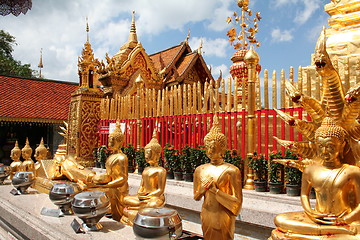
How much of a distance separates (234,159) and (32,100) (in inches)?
403

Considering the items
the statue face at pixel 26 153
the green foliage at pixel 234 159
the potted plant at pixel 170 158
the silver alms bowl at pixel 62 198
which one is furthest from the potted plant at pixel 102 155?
the silver alms bowl at pixel 62 198

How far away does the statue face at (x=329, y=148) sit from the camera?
2.29 m

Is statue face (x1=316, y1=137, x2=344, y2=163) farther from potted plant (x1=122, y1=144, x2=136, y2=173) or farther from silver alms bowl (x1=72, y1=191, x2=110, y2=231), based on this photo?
potted plant (x1=122, y1=144, x2=136, y2=173)

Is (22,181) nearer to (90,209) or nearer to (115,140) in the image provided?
(115,140)

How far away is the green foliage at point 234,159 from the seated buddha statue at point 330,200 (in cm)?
317

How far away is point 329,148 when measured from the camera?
230 cm

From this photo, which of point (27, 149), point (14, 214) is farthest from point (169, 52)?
point (14, 214)

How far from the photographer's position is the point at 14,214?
12.0ft

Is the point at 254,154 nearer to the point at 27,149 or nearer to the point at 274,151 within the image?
the point at 274,151

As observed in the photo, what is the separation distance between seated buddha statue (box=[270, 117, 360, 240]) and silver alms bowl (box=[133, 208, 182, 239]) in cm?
75

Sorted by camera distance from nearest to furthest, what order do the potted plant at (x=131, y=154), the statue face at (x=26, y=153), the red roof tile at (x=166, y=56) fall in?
the statue face at (x=26, y=153), the potted plant at (x=131, y=154), the red roof tile at (x=166, y=56)

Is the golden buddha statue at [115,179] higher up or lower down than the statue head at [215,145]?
lower down

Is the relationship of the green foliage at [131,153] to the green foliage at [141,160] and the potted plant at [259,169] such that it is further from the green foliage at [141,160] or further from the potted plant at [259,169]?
the potted plant at [259,169]

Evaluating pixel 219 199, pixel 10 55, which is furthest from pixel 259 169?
pixel 10 55
